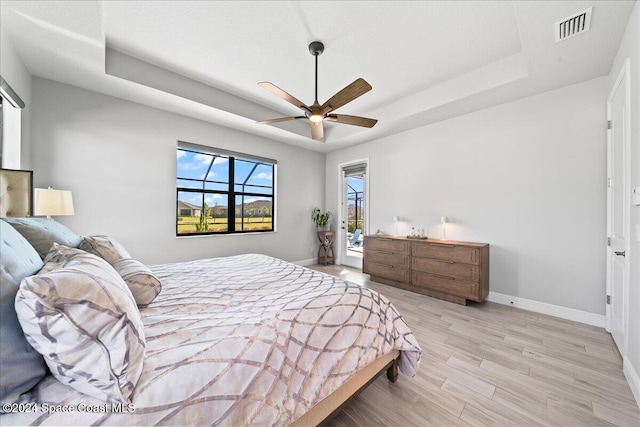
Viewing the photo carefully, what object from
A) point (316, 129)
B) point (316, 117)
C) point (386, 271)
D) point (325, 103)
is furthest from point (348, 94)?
point (386, 271)

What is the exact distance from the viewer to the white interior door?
515cm

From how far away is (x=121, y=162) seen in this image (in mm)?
3166

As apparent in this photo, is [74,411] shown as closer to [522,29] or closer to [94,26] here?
[94,26]

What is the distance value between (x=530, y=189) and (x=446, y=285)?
160 centimetres

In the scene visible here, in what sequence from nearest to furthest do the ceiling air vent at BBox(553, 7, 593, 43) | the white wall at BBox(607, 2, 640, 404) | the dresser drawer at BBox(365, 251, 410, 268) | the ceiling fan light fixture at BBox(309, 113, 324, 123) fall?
the white wall at BBox(607, 2, 640, 404) < the ceiling air vent at BBox(553, 7, 593, 43) < the ceiling fan light fixture at BBox(309, 113, 324, 123) < the dresser drawer at BBox(365, 251, 410, 268)

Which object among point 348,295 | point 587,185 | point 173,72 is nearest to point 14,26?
point 173,72

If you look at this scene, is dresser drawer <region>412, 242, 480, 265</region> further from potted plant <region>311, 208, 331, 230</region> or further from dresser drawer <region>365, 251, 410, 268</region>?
potted plant <region>311, 208, 331, 230</region>

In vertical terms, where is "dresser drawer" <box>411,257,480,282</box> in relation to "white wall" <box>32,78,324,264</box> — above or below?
below

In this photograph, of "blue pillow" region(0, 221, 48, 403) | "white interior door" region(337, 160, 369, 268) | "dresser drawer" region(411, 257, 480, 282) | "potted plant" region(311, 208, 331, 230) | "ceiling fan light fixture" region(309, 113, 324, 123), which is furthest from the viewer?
"potted plant" region(311, 208, 331, 230)

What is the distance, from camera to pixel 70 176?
284cm

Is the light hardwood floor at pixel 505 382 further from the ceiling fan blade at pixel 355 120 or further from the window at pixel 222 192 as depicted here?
the window at pixel 222 192

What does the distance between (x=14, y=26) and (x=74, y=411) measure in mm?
3015

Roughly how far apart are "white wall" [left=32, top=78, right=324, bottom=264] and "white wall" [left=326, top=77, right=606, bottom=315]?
133 inches

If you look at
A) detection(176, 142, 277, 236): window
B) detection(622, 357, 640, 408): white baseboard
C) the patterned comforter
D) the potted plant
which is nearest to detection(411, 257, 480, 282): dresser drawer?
detection(622, 357, 640, 408): white baseboard
